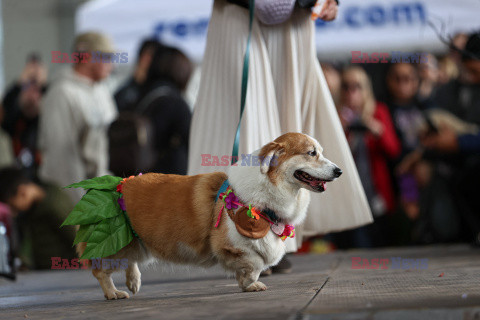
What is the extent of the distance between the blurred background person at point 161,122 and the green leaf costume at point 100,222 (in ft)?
9.68

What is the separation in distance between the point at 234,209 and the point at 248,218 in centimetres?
8

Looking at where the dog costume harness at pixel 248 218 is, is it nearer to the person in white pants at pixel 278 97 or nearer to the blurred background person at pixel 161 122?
the person in white pants at pixel 278 97

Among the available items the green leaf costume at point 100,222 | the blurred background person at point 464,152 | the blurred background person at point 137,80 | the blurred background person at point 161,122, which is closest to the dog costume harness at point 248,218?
the green leaf costume at point 100,222

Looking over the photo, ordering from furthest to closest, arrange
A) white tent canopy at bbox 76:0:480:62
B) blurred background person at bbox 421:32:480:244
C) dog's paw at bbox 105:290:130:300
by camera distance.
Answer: white tent canopy at bbox 76:0:480:62 → blurred background person at bbox 421:32:480:244 → dog's paw at bbox 105:290:130:300

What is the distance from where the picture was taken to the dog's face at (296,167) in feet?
11.3

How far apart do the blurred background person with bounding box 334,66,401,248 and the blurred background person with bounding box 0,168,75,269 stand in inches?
104

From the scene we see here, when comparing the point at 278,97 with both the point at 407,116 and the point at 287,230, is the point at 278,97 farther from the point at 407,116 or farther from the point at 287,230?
the point at 407,116

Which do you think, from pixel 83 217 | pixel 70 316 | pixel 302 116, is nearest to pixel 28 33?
pixel 302 116

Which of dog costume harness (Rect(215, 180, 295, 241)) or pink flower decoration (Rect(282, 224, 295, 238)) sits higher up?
dog costume harness (Rect(215, 180, 295, 241))

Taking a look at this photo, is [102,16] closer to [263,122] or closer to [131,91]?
[131,91]

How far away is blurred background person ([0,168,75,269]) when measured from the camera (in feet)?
23.3

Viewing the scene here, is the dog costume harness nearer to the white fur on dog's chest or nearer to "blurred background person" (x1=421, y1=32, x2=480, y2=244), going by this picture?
the white fur on dog's chest

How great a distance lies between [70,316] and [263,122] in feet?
6.01

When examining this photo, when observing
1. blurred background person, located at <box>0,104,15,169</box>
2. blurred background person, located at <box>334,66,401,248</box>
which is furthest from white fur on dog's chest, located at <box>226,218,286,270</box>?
blurred background person, located at <box>0,104,15,169</box>
